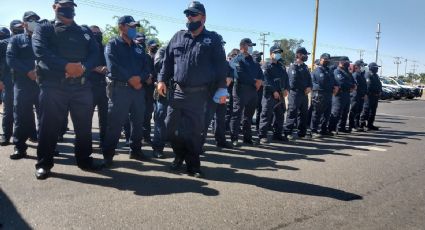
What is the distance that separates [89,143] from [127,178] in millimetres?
779

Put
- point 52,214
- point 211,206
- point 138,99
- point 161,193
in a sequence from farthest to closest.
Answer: point 138,99 → point 161,193 → point 211,206 → point 52,214

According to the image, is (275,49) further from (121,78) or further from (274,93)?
(121,78)

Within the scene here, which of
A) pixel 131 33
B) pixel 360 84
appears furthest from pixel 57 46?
pixel 360 84

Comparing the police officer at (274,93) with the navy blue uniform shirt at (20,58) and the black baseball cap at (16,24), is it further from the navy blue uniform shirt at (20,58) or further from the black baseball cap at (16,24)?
the black baseball cap at (16,24)

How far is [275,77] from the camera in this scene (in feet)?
27.8

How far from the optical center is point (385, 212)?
4.16m

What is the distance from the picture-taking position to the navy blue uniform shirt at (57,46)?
4.71 metres

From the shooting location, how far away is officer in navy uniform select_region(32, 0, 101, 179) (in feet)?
15.6

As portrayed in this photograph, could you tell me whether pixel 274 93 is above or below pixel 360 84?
below

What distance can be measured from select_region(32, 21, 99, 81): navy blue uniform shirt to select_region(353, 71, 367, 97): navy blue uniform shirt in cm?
818

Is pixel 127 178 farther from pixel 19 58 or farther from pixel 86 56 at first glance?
pixel 19 58

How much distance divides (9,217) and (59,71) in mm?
1906

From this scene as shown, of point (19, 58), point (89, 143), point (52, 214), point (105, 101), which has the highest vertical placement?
point (19, 58)

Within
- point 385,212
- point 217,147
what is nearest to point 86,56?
point 217,147
